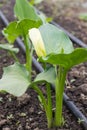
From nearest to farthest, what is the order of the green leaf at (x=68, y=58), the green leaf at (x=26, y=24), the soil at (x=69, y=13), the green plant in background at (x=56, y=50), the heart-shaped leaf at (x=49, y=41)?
the green leaf at (x=68, y=58) → the green plant in background at (x=56, y=50) → the heart-shaped leaf at (x=49, y=41) → the green leaf at (x=26, y=24) → the soil at (x=69, y=13)

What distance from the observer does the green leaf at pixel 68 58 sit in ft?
4.74

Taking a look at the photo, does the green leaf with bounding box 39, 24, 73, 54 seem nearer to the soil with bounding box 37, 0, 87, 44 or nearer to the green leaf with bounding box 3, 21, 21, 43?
the green leaf with bounding box 3, 21, 21, 43

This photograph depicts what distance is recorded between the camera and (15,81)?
5.20 feet

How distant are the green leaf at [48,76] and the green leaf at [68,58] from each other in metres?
0.11

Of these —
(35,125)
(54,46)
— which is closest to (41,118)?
(35,125)

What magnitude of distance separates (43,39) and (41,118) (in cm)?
48

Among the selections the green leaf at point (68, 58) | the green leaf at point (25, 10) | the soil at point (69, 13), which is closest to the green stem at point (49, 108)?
the green leaf at point (68, 58)

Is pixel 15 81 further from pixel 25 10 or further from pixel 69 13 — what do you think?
pixel 69 13

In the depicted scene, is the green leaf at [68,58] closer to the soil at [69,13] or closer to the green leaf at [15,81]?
the green leaf at [15,81]

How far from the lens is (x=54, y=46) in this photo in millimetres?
1718

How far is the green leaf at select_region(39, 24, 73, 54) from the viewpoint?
1.70 metres

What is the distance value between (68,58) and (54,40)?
0.28 metres

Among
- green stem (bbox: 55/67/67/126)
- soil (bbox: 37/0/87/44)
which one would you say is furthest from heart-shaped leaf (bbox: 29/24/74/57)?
soil (bbox: 37/0/87/44)

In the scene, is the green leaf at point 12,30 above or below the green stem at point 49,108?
above
